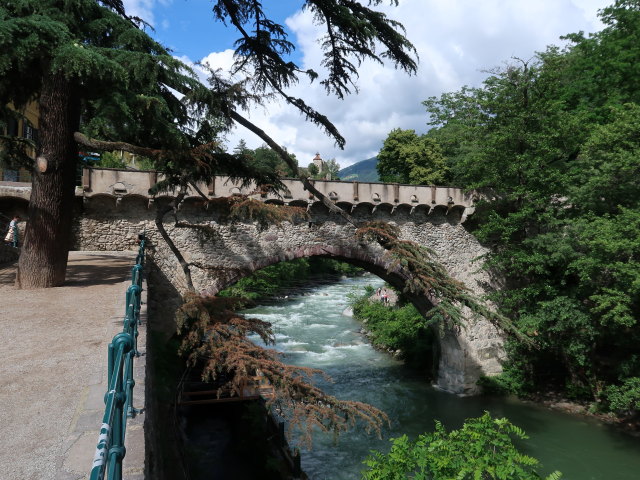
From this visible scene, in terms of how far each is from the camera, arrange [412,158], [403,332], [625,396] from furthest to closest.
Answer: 1. [412,158]
2. [403,332]
3. [625,396]

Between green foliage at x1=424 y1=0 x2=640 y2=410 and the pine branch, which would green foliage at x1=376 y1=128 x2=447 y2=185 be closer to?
green foliage at x1=424 y1=0 x2=640 y2=410

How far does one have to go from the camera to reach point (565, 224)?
13.0 meters

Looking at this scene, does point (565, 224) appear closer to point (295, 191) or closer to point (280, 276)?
point (295, 191)

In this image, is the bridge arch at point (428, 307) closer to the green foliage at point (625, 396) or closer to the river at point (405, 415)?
the river at point (405, 415)

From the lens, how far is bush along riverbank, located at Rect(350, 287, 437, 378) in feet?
57.9

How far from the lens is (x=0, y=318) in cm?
529

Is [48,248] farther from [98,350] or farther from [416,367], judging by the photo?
[416,367]

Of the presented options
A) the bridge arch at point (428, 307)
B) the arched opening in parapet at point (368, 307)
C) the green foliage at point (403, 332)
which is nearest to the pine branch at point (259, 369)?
the arched opening in parapet at point (368, 307)

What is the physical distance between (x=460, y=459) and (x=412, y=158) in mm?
19506

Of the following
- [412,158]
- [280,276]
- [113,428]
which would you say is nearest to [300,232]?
[113,428]

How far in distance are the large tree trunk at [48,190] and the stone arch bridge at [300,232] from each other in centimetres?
280

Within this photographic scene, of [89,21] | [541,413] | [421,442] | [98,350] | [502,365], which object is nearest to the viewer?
[98,350]

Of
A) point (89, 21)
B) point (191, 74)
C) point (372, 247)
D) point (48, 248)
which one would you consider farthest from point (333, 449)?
point (89, 21)

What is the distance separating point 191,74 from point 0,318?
4.24 meters
